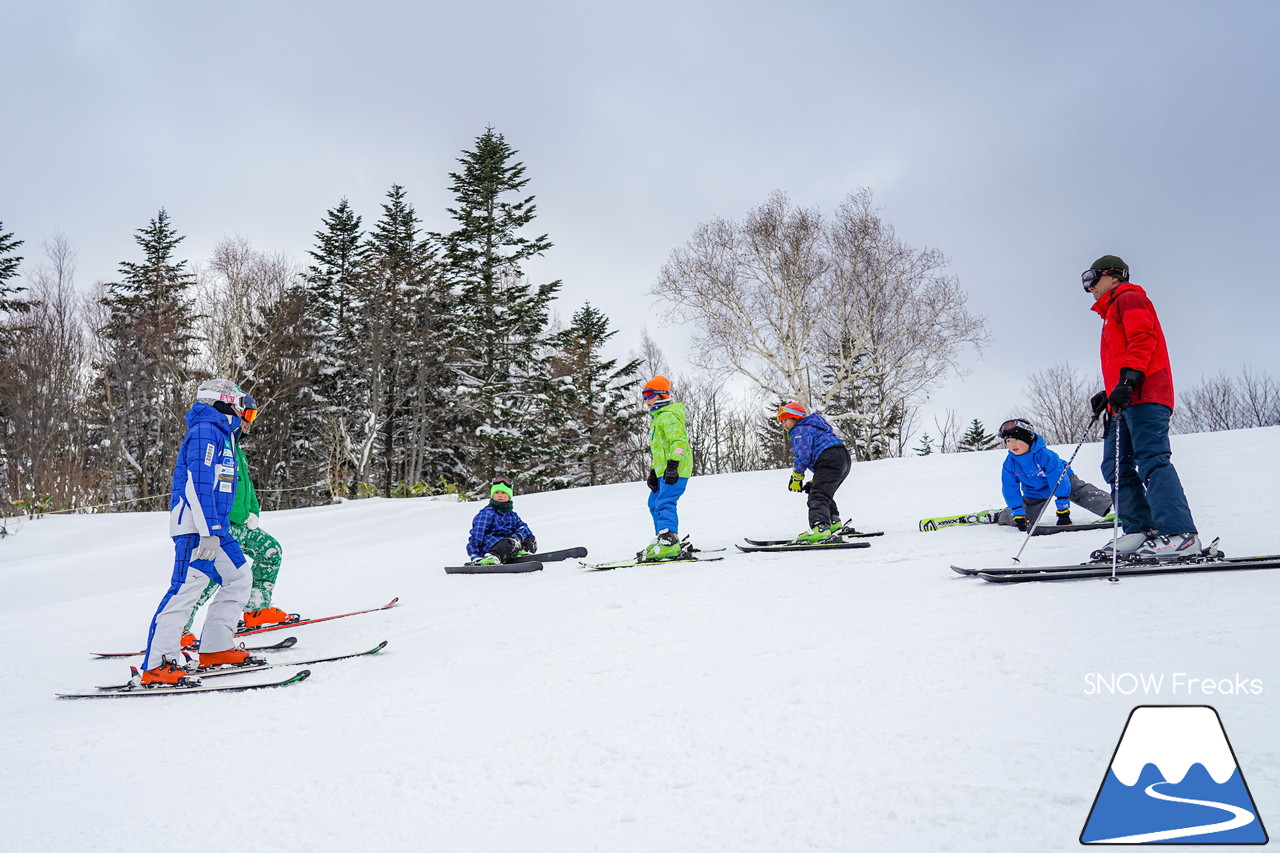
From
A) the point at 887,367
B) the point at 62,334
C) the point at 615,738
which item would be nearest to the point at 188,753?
the point at 615,738

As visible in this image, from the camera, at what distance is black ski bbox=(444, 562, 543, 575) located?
7457 mm

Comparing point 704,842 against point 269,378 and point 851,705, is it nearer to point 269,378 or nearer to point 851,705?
point 851,705

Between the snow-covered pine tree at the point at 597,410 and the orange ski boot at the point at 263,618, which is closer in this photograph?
the orange ski boot at the point at 263,618

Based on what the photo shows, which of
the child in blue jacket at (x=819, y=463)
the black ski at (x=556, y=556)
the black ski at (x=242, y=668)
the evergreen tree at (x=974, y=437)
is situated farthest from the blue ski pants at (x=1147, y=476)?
the evergreen tree at (x=974, y=437)

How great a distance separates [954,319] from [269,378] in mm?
24668

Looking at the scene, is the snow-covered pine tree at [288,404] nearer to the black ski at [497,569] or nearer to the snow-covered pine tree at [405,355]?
the snow-covered pine tree at [405,355]

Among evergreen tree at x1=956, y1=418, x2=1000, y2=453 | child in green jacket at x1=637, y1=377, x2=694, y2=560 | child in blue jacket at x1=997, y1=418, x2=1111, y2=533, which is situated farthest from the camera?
evergreen tree at x1=956, y1=418, x2=1000, y2=453

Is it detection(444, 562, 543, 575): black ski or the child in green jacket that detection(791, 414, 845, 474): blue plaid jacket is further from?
detection(444, 562, 543, 575): black ski

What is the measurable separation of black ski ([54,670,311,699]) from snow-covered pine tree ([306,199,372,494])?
22439 millimetres

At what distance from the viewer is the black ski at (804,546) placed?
643cm

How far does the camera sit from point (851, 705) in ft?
7.95

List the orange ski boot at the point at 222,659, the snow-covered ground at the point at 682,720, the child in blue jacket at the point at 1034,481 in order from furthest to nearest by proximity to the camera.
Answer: the child in blue jacket at the point at 1034,481 → the orange ski boot at the point at 222,659 → the snow-covered ground at the point at 682,720

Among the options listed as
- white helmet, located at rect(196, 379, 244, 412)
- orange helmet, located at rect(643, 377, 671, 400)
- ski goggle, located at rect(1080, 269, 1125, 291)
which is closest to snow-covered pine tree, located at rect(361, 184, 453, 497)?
orange helmet, located at rect(643, 377, 671, 400)

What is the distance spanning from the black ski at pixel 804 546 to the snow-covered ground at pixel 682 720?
2.84 feet
